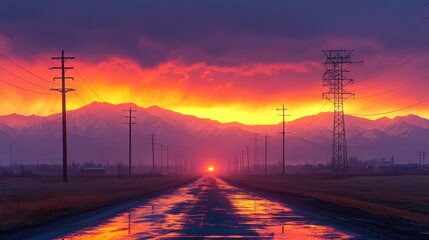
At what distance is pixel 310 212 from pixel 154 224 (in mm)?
10464

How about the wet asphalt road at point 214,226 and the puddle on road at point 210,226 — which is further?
the puddle on road at point 210,226

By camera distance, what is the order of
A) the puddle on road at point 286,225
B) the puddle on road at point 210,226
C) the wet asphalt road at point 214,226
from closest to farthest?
the wet asphalt road at point 214,226, the puddle on road at point 210,226, the puddle on road at point 286,225

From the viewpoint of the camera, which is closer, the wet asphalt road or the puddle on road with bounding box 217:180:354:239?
the wet asphalt road

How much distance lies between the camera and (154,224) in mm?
25875

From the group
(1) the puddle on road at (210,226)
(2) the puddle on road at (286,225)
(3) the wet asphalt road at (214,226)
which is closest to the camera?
(3) the wet asphalt road at (214,226)

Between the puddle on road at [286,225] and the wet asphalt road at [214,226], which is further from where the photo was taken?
the puddle on road at [286,225]

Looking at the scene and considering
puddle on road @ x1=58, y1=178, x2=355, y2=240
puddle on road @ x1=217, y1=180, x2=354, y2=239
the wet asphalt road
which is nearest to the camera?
the wet asphalt road

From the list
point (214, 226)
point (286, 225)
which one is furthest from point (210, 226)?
point (286, 225)

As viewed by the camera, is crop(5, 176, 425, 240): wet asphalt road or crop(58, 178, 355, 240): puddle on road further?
crop(58, 178, 355, 240): puddle on road

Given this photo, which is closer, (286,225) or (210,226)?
(210,226)

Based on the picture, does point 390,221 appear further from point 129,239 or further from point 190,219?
point 129,239

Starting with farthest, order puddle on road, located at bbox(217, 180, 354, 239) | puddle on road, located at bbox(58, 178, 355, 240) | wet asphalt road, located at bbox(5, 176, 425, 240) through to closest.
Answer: puddle on road, located at bbox(217, 180, 354, 239) → puddle on road, located at bbox(58, 178, 355, 240) → wet asphalt road, located at bbox(5, 176, 425, 240)

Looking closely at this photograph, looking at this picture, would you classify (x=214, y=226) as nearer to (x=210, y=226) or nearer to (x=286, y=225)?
(x=210, y=226)

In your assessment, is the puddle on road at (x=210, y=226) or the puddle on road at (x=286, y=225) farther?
the puddle on road at (x=286, y=225)
